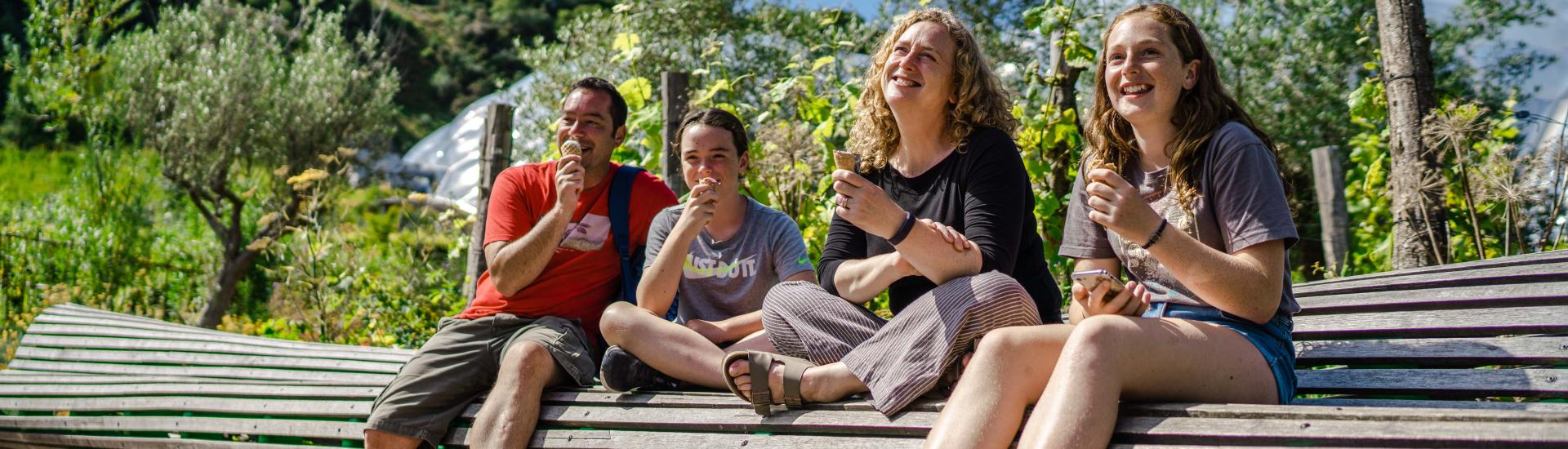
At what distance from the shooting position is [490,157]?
18.5ft

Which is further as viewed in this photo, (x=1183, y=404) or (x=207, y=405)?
(x=207, y=405)

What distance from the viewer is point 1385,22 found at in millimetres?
4125

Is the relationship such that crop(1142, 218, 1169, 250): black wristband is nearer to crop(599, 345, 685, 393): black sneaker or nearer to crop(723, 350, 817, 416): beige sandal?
crop(723, 350, 817, 416): beige sandal

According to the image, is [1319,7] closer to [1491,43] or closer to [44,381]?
[1491,43]

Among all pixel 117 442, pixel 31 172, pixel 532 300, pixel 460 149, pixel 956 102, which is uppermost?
pixel 31 172

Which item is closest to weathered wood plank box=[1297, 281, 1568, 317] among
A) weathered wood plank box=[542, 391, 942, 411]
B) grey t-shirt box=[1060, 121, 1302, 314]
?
grey t-shirt box=[1060, 121, 1302, 314]

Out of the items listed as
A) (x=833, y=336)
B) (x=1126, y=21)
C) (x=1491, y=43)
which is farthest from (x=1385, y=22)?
(x=1491, y=43)

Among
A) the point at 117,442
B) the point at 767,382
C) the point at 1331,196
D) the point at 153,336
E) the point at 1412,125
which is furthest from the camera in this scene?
the point at 1331,196

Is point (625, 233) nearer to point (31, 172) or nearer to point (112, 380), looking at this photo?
point (112, 380)

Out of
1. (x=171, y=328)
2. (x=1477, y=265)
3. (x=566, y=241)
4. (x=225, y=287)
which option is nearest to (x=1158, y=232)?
(x=1477, y=265)

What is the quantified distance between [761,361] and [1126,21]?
3.65 feet

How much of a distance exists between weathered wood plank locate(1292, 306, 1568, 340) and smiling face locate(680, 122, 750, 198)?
159 centimetres

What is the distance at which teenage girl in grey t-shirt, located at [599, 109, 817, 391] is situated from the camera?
2.91m

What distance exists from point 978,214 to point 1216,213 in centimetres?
52
